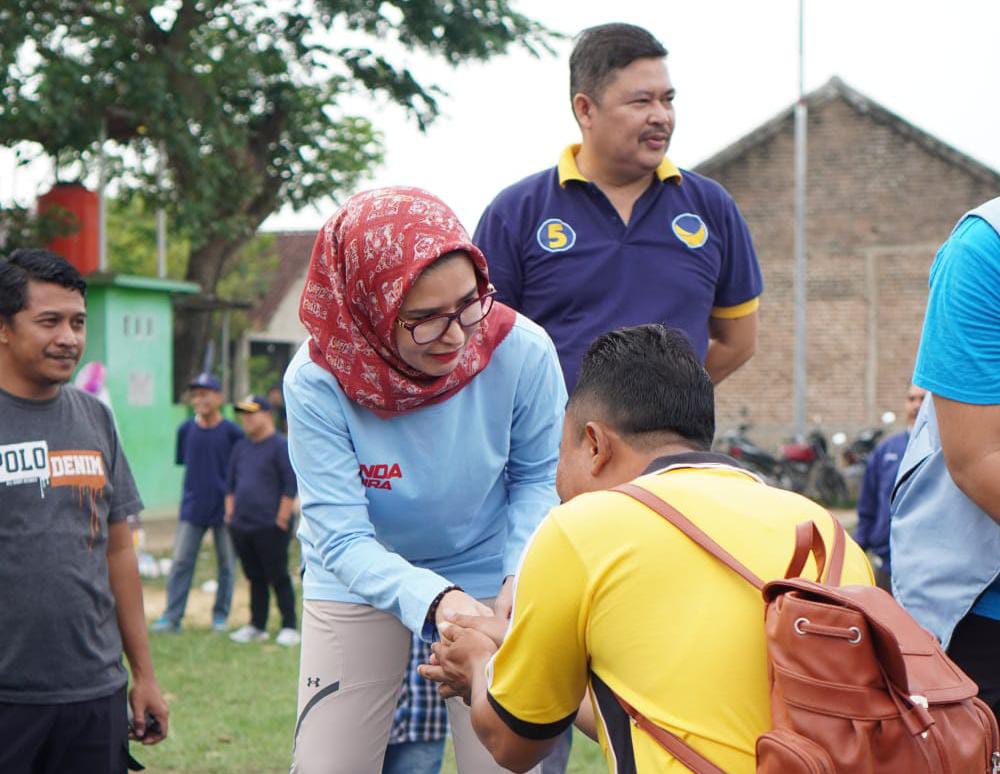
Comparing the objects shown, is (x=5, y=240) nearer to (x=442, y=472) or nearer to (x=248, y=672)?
(x=248, y=672)

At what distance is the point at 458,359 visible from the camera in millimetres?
3461

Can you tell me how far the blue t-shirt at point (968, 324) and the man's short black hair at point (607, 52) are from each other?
60.1 inches

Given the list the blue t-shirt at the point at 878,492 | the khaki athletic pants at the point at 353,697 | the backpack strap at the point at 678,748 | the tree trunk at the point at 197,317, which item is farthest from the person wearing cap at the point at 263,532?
the tree trunk at the point at 197,317

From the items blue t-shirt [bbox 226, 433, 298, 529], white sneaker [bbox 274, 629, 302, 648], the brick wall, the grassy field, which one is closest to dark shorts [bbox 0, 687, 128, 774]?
the grassy field

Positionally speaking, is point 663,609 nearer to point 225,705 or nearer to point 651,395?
point 651,395

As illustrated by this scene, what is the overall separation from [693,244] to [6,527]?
2.21 metres

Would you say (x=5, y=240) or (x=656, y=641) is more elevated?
Result: (x=5, y=240)

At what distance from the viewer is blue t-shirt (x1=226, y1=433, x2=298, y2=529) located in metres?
11.3

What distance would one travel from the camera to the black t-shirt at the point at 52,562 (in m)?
3.90

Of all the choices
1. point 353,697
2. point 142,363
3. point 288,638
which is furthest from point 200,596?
point 353,697

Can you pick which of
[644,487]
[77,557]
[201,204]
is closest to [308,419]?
[77,557]

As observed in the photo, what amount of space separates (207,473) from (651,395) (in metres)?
10.4

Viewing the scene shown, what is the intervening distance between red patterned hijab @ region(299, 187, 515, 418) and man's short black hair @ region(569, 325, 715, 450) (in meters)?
0.76

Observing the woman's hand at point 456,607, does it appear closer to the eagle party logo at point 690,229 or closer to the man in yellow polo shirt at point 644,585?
the man in yellow polo shirt at point 644,585
